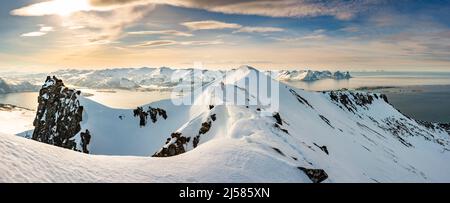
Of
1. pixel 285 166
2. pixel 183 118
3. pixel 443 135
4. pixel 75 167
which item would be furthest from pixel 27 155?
pixel 443 135

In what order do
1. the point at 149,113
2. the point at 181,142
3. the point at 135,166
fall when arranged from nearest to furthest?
the point at 135,166 < the point at 181,142 < the point at 149,113

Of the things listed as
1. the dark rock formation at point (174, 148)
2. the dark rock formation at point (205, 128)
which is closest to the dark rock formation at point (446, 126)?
the dark rock formation at point (205, 128)

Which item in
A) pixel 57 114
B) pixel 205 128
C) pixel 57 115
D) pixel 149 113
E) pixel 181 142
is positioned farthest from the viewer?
pixel 149 113

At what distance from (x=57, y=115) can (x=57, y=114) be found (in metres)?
0.39

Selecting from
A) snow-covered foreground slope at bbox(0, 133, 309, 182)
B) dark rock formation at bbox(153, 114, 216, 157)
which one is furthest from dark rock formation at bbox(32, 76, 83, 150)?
snow-covered foreground slope at bbox(0, 133, 309, 182)

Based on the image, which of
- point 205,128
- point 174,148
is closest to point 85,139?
point 174,148

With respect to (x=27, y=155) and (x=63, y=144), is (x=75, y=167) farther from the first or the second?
(x=63, y=144)

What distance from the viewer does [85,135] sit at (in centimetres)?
7438

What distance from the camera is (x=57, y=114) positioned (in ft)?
273

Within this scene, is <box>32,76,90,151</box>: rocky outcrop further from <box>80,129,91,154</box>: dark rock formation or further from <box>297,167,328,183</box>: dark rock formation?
<box>297,167,328,183</box>: dark rock formation

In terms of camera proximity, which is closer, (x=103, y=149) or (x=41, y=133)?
(x=103, y=149)

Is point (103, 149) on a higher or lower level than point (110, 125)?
lower

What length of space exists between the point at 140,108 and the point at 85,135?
61.3 ft

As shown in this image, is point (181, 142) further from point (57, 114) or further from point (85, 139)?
point (57, 114)
